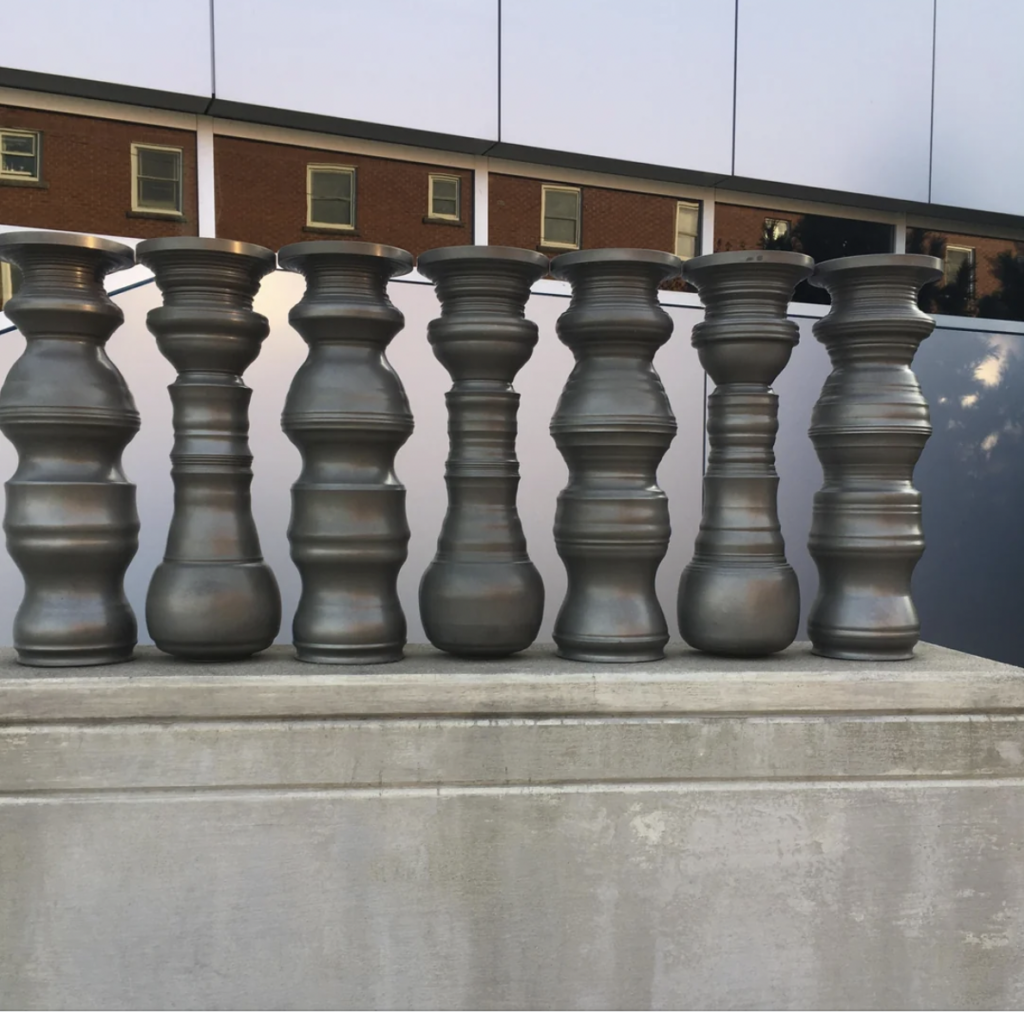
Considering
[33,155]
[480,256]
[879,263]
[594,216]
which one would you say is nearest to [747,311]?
[879,263]

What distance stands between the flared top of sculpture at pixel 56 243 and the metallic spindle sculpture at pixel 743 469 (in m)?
0.93

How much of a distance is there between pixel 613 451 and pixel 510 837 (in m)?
0.61

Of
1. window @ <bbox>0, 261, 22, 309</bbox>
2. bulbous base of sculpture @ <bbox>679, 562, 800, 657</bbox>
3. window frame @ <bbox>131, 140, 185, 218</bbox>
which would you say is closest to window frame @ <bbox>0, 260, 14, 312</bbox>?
window @ <bbox>0, 261, 22, 309</bbox>

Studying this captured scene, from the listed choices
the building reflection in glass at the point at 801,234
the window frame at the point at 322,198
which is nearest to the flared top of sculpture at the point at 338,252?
the window frame at the point at 322,198

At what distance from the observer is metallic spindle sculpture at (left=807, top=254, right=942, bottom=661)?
165 centimetres

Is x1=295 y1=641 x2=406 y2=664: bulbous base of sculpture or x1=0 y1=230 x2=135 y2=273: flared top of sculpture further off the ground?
x1=0 y1=230 x2=135 y2=273: flared top of sculpture

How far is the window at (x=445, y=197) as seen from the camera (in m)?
3.74

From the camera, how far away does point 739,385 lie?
1668 mm

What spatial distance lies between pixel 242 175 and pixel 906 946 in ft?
A: 10.3

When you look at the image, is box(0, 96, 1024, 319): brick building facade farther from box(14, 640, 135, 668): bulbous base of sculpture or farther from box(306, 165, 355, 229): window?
box(14, 640, 135, 668): bulbous base of sculpture

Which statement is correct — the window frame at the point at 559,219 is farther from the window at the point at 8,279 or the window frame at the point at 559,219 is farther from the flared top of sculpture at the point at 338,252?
the flared top of sculpture at the point at 338,252

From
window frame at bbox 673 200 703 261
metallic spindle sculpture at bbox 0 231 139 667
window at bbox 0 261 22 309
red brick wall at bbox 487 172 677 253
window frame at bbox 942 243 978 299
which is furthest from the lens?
window frame at bbox 942 243 978 299

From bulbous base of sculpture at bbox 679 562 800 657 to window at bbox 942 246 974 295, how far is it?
145 inches

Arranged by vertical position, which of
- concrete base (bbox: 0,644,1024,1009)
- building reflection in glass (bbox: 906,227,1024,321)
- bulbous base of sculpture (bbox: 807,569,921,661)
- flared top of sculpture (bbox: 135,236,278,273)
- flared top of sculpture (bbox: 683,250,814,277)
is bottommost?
concrete base (bbox: 0,644,1024,1009)
